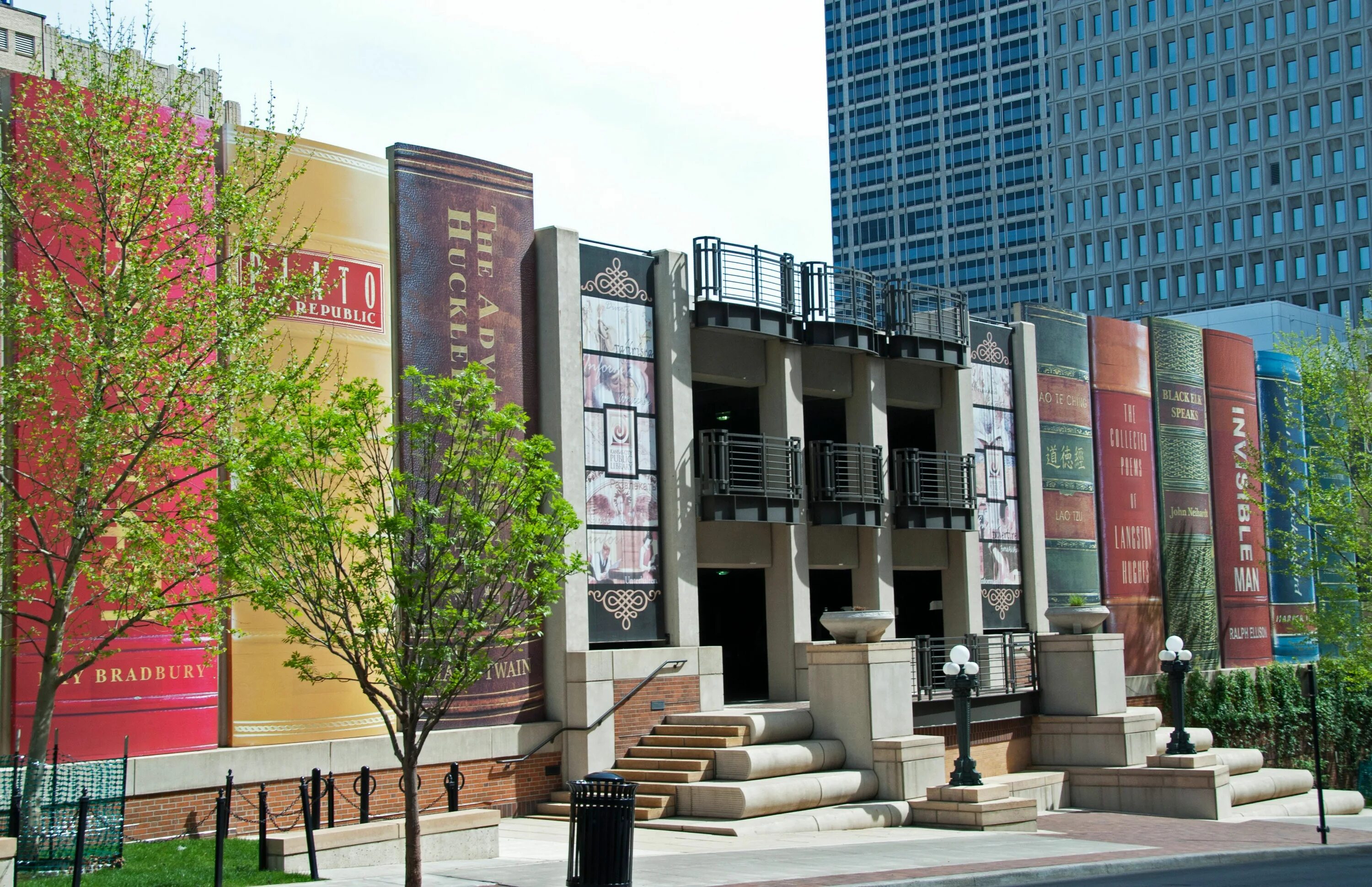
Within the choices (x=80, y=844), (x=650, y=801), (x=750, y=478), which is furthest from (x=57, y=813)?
(x=750, y=478)

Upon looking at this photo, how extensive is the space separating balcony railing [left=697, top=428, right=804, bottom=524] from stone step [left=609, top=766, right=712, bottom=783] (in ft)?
17.3

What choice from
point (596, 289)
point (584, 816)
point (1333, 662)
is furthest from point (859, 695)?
point (1333, 662)

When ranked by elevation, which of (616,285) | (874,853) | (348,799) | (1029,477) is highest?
(616,285)

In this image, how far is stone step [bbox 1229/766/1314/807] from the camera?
30.5 meters

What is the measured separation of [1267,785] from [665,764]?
1446 centimetres

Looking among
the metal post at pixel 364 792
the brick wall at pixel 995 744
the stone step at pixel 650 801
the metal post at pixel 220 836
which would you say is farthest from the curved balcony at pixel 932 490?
the metal post at pixel 220 836

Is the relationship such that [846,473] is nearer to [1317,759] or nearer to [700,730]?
[700,730]

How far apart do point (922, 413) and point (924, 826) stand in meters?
14.8

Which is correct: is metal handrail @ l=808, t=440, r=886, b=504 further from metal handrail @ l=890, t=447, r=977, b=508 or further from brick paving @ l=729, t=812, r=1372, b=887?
brick paving @ l=729, t=812, r=1372, b=887

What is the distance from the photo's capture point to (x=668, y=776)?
24.4m

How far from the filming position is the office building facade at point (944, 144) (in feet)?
468

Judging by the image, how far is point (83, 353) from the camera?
55.2 feet

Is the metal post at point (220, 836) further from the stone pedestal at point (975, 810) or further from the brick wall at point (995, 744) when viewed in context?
the brick wall at point (995, 744)

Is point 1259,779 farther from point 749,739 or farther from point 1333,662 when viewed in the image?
point 749,739
